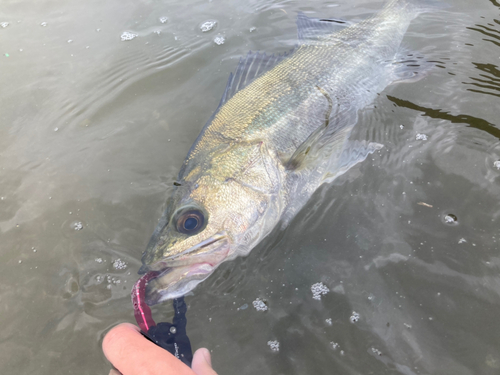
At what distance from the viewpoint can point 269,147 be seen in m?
2.38

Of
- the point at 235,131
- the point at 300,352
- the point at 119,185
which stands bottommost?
the point at 300,352

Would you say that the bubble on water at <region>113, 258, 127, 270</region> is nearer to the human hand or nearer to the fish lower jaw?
the fish lower jaw

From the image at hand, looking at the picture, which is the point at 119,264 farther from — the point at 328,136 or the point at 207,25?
the point at 207,25

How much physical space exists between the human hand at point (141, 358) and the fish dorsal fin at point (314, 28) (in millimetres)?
3377

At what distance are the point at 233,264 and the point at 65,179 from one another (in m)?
2.02

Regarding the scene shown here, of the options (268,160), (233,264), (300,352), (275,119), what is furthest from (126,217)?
(300,352)

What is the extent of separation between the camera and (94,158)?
10.2ft

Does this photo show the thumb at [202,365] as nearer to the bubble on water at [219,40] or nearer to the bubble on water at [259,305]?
the bubble on water at [259,305]

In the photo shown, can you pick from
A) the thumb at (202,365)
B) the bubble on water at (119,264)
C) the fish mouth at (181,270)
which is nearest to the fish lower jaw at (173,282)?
the fish mouth at (181,270)

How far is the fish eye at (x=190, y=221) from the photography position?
1.97 metres

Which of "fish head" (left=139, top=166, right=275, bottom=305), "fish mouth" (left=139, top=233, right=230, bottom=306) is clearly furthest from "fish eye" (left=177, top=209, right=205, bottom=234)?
"fish mouth" (left=139, top=233, right=230, bottom=306)

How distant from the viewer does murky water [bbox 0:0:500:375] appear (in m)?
1.96

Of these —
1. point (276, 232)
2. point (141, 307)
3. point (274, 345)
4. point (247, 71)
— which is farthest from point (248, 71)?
point (274, 345)

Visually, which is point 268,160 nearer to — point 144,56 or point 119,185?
point 119,185
